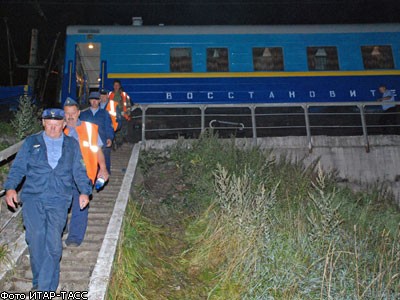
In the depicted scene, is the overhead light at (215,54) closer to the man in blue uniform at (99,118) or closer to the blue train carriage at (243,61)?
the blue train carriage at (243,61)

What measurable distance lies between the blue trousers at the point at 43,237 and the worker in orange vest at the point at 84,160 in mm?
566

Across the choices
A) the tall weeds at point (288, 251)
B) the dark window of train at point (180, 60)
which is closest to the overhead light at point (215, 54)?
the dark window of train at point (180, 60)

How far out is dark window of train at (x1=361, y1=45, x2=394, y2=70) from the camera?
439 inches

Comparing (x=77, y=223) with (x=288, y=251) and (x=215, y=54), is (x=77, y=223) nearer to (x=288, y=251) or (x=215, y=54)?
(x=288, y=251)

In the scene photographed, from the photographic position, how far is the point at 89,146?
169 inches

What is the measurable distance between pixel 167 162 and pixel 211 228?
2.89 metres

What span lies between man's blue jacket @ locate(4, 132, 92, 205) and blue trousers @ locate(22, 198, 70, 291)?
85 mm

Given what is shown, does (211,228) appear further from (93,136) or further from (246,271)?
(93,136)

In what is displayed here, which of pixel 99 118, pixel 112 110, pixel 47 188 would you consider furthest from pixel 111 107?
pixel 47 188

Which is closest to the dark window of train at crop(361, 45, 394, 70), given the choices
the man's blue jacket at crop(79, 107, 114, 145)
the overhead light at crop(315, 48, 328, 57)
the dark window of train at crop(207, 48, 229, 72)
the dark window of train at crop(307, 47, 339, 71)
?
the dark window of train at crop(307, 47, 339, 71)

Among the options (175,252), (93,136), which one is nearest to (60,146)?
(93,136)

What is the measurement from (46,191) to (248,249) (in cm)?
218

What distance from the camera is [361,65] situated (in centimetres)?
1109

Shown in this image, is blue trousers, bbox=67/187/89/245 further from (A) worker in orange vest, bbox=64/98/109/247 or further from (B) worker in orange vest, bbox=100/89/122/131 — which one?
(B) worker in orange vest, bbox=100/89/122/131
